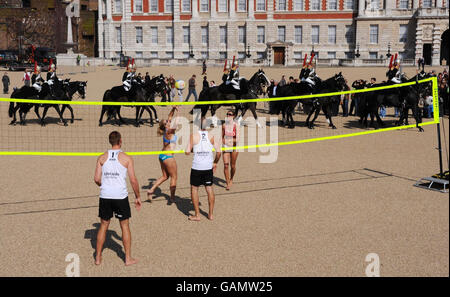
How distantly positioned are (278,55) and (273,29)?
177 inches

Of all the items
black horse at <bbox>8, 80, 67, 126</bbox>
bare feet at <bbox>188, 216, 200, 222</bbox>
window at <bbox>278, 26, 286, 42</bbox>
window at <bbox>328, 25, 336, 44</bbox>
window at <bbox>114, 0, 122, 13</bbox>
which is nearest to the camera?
bare feet at <bbox>188, 216, 200, 222</bbox>

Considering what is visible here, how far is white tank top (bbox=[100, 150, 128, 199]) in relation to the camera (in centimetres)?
691

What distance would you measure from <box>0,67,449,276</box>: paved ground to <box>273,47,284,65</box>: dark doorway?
Answer: 192 ft

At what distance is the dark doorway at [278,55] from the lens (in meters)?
71.3

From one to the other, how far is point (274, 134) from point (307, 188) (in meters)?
9.23

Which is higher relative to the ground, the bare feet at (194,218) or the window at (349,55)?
the window at (349,55)

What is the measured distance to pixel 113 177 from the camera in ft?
22.7

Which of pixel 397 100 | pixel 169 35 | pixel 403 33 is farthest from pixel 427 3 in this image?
pixel 397 100

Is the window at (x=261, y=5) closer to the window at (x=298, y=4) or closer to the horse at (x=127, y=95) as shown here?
the window at (x=298, y=4)

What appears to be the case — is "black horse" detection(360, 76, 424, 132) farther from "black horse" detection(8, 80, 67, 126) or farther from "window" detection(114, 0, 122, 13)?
"window" detection(114, 0, 122, 13)

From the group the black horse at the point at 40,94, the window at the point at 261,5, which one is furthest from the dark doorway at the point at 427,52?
the black horse at the point at 40,94

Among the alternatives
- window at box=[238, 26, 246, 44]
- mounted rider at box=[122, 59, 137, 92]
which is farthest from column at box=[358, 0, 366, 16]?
mounted rider at box=[122, 59, 137, 92]

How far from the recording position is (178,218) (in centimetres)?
932
